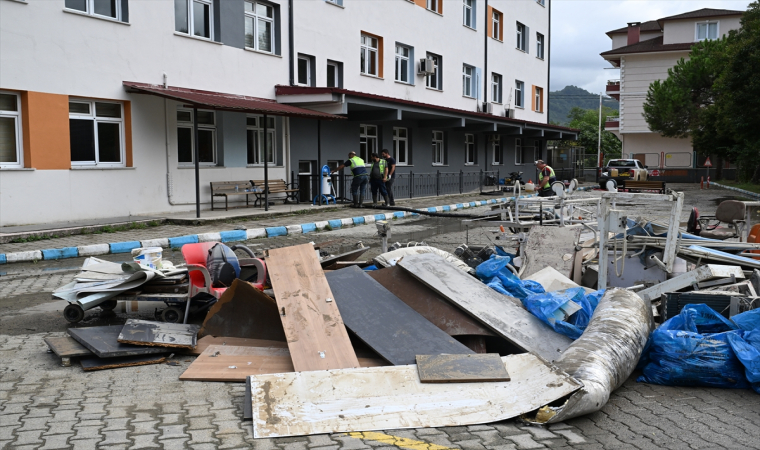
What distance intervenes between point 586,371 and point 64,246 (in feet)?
33.7

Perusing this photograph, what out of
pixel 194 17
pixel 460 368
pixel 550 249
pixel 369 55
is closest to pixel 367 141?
pixel 369 55

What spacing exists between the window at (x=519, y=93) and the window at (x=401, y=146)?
12785 millimetres

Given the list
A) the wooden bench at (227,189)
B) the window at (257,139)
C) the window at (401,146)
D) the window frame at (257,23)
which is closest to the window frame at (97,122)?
the wooden bench at (227,189)

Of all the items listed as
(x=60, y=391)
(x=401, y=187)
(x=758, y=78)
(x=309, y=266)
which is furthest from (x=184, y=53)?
(x=758, y=78)

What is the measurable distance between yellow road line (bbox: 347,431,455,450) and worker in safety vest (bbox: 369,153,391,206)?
1652cm

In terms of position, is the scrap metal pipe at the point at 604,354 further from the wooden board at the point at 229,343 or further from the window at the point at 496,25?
the window at the point at 496,25

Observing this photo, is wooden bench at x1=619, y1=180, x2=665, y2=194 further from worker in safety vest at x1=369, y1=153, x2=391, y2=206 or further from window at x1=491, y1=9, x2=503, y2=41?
window at x1=491, y1=9, x2=503, y2=41

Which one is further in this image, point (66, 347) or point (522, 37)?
point (522, 37)

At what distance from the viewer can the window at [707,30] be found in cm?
5431

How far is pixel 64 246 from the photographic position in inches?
466

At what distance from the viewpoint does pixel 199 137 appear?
57.8 feet

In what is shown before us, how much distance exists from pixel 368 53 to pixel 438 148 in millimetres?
6577

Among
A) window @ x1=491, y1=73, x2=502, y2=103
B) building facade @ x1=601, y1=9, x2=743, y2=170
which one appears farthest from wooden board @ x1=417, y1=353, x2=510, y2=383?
building facade @ x1=601, y1=9, x2=743, y2=170

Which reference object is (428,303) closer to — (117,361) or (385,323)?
(385,323)
